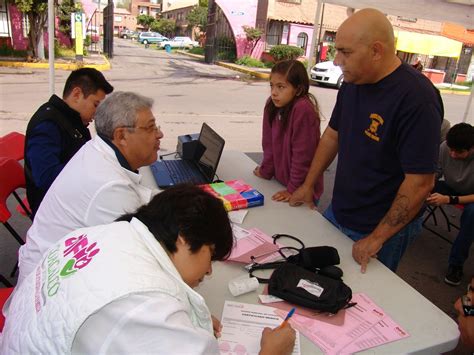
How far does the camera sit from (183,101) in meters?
8.45

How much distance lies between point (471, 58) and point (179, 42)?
71.6ft

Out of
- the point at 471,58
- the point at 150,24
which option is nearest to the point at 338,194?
the point at 471,58

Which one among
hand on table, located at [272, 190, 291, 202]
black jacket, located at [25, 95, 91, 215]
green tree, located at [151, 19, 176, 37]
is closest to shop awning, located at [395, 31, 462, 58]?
hand on table, located at [272, 190, 291, 202]

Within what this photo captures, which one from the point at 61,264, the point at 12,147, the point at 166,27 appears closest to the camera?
the point at 61,264

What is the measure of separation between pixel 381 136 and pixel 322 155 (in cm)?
47

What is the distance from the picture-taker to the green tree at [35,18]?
11281 millimetres

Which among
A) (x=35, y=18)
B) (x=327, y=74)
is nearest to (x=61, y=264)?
(x=35, y=18)

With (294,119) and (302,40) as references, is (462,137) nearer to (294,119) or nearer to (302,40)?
(294,119)

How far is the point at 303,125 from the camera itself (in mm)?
2162

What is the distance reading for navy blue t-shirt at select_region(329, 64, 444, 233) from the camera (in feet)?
5.07

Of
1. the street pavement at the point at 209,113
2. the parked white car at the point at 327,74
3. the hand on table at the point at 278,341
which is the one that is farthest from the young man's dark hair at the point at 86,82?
the parked white car at the point at 327,74

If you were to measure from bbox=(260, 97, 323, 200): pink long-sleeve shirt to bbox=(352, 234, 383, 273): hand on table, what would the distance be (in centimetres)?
66

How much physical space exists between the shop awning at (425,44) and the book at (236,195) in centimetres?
1741

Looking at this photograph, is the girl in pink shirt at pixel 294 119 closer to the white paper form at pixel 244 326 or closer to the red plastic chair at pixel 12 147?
the white paper form at pixel 244 326
